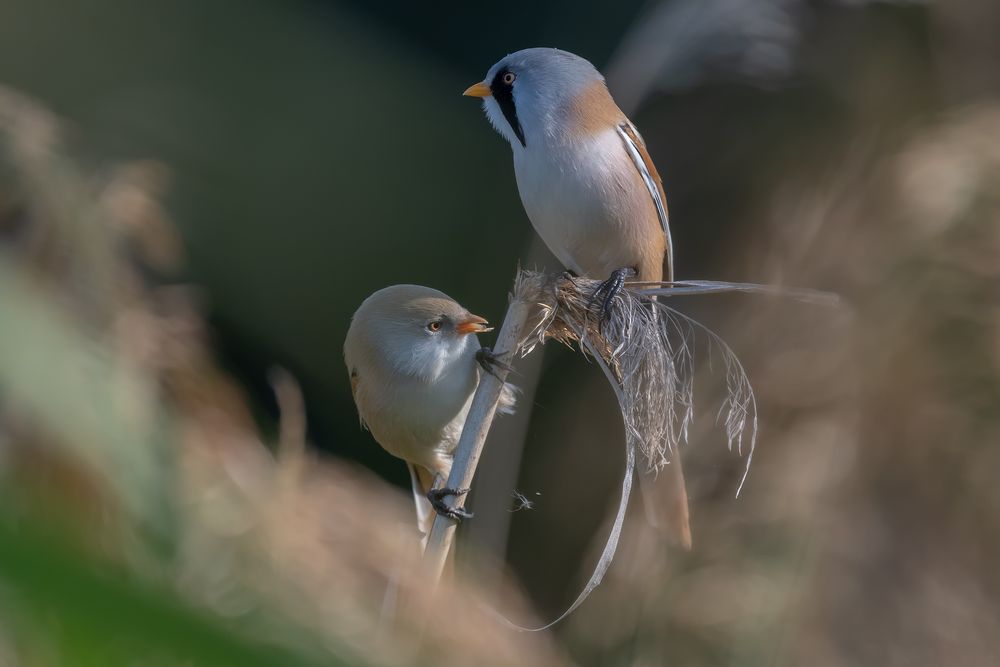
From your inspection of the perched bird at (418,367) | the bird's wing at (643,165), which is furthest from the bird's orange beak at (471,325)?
the bird's wing at (643,165)

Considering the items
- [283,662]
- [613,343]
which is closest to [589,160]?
[613,343]

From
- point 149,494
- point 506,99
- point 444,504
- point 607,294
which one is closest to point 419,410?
point 444,504

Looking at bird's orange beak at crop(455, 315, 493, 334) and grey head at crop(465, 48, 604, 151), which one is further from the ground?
grey head at crop(465, 48, 604, 151)

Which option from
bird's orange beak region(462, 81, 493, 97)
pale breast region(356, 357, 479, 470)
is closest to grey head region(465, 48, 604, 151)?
bird's orange beak region(462, 81, 493, 97)

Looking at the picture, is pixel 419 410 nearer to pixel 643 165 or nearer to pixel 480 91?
pixel 480 91

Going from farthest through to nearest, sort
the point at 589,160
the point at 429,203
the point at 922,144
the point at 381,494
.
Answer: the point at 429,203, the point at 922,144, the point at 381,494, the point at 589,160

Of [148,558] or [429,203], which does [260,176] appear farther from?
[148,558]

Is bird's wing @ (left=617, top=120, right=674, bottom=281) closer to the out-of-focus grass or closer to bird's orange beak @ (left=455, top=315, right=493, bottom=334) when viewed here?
bird's orange beak @ (left=455, top=315, right=493, bottom=334)
